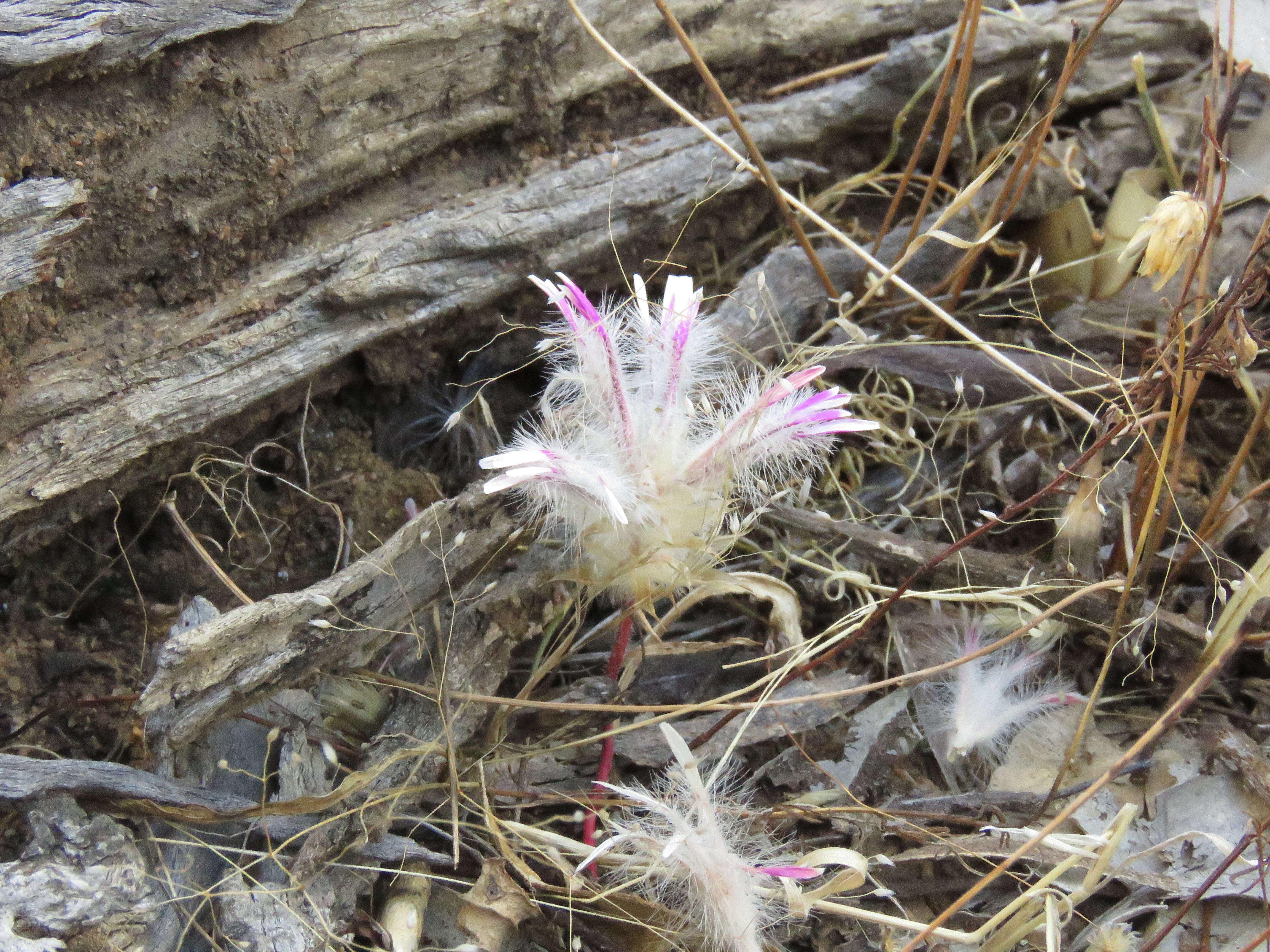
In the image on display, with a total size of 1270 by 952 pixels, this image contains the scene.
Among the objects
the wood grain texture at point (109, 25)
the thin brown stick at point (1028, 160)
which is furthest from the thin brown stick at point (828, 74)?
the wood grain texture at point (109, 25)

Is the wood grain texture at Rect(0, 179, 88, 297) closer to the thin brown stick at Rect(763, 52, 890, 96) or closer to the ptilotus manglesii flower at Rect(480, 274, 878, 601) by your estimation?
the ptilotus manglesii flower at Rect(480, 274, 878, 601)

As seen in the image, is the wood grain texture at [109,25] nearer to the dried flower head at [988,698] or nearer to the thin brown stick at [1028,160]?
the thin brown stick at [1028,160]

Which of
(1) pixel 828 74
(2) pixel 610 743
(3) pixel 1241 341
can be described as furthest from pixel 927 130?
(2) pixel 610 743

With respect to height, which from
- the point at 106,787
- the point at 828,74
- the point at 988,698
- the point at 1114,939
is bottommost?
the point at 1114,939

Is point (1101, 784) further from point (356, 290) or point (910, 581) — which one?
point (356, 290)

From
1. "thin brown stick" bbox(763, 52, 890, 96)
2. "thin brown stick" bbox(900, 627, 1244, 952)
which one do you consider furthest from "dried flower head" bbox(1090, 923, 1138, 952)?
"thin brown stick" bbox(763, 52, 890, 96)
